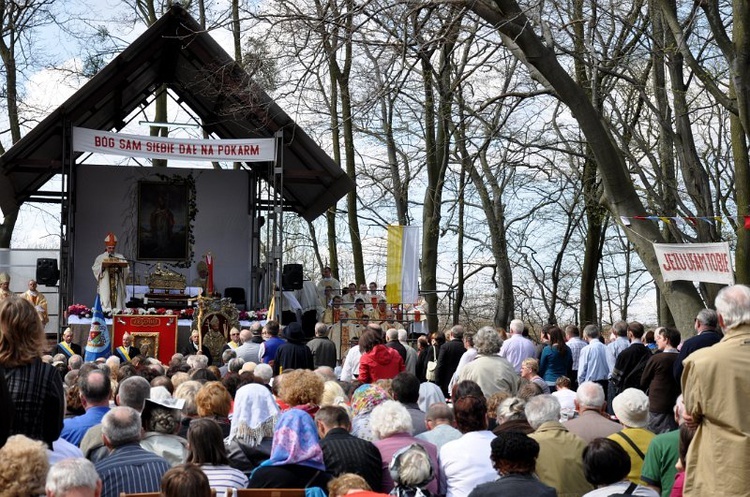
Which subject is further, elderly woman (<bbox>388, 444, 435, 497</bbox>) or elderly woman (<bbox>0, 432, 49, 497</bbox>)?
elderly woman (<bbox>388, 444, 435, 497</bbox>)

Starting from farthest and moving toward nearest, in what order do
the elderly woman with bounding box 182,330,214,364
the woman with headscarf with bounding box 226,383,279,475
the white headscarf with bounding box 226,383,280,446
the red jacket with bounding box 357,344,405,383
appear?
the elderly woman with bounding box 182,330,214,364 → the red jacket with bounding box 357,344,405,383 → the white headscarf with bounding box 226,383,280,446 → the woman with headscarf with bounding box 226,383,279,475

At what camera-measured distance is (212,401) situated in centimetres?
684

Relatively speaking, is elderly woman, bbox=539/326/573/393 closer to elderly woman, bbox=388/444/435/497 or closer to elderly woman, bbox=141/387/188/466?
elderly woman, bbox=141/387/188/466

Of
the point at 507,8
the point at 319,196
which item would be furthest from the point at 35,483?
the point at 319,196

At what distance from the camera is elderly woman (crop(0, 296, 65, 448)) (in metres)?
5.16

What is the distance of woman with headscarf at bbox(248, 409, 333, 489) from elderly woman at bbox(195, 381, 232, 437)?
1.16 meters

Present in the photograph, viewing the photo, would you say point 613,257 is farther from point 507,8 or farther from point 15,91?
point 507,8

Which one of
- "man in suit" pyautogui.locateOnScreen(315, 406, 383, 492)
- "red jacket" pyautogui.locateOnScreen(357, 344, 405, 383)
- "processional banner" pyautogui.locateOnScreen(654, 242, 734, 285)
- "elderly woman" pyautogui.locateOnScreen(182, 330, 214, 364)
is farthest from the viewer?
"elderly woman" pyautogui.locateOnScreen(182, 330, 214, 364)

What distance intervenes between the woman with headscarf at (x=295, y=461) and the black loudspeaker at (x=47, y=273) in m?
17.2

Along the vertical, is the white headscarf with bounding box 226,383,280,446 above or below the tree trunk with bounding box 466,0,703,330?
below

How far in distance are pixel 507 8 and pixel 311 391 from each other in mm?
7830

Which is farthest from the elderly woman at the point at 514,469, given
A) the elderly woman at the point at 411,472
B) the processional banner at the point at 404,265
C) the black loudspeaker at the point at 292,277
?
the black loudspeaker at the point at 292,277

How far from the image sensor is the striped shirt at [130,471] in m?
5.36

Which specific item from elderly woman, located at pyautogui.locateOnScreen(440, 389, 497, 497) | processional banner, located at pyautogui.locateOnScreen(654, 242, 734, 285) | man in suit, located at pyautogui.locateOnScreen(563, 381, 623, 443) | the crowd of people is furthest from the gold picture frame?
elderly woman, located at pyautogui.locateOnScreen(440, 389, 497, 497)
